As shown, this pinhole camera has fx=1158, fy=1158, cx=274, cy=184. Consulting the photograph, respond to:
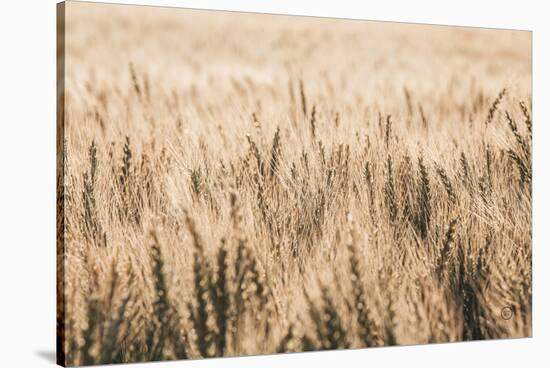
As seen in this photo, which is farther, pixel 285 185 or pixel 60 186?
pixel 285 185

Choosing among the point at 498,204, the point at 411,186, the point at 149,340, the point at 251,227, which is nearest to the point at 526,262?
the point at 498,204

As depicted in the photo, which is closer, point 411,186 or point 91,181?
point 91,181

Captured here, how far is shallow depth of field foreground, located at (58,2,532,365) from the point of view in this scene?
5918 mm

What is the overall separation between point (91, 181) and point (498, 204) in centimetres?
244

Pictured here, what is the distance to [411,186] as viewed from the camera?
6.59 metres

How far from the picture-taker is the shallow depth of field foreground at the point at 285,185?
5918 millimetres

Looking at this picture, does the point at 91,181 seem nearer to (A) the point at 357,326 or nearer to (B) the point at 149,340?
(B) the point at 149,340

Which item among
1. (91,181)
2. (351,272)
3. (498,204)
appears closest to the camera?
(91,181)

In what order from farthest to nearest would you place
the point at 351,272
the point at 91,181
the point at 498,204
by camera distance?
1. the point at 498,204
2. the point at 351,272
3. the point at 91,181

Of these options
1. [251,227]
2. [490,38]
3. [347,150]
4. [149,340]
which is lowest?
[149,340]

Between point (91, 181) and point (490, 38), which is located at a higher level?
point (490, 38)

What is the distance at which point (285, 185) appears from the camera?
20.6 feet

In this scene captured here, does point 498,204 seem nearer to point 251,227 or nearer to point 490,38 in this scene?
point 490,38

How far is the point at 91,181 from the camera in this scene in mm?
5891
